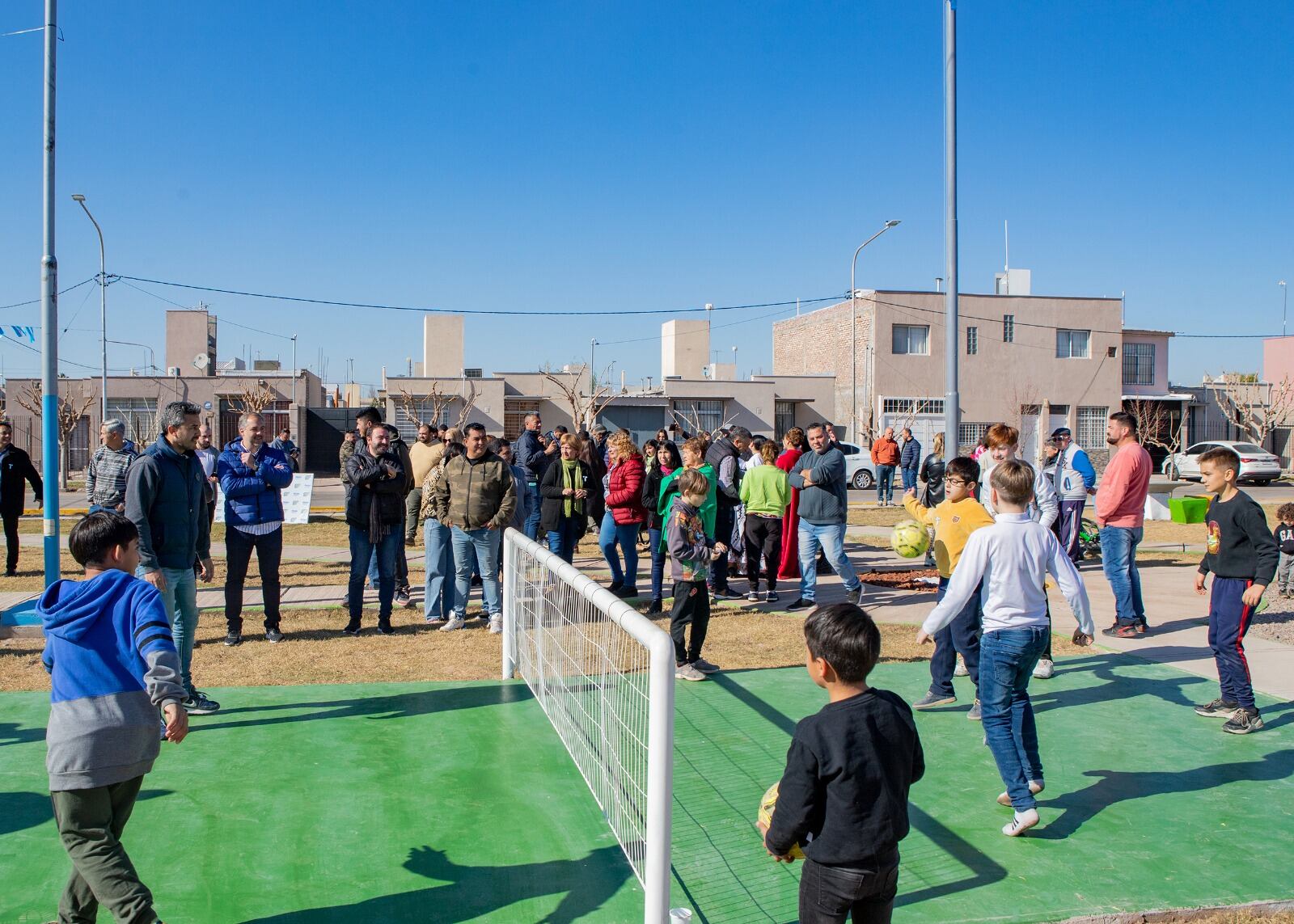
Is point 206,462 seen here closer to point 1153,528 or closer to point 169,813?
point 169,813

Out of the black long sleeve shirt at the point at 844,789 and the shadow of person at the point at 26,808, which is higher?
the black long sleeve shirt at the point at 844,789

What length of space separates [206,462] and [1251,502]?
1097 centimetres

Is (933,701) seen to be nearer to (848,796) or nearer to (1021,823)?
(1021,823)

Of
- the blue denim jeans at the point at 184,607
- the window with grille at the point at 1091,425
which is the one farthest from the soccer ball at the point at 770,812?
the window with grille at the point at 1091,425

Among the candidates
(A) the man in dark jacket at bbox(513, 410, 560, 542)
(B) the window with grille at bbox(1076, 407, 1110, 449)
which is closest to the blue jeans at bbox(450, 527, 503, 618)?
(A) the man in dark jacket at bbox(513, 410, 560, 542)

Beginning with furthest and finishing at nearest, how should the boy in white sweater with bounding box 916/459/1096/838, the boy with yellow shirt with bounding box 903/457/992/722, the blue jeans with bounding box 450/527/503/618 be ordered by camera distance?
the blue jeans with bounding box 450/527/503/618 → the boy with yellow shirt with bounding box 903/457/992/722 → the boy in white sweater with bounding box 916/459/1096/838

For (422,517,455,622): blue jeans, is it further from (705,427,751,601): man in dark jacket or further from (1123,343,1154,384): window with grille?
(1123,343,1154,384): window with grille

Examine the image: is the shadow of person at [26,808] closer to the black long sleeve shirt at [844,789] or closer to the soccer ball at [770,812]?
the soccer ball at [770,812]

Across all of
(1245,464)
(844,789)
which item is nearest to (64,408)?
(844,789)

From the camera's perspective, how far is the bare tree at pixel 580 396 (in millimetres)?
34062

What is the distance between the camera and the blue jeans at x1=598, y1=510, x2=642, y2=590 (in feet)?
34.4

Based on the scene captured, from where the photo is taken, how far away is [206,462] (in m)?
12.2

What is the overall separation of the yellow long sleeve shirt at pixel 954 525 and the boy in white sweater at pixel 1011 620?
143 cm

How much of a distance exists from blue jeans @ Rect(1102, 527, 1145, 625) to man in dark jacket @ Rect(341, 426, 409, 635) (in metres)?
6.22
